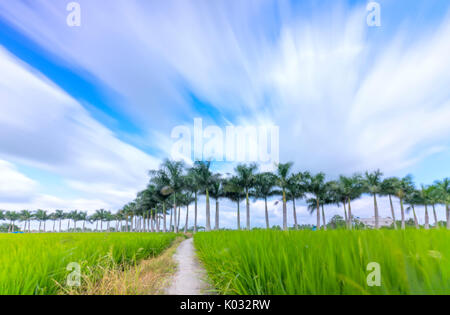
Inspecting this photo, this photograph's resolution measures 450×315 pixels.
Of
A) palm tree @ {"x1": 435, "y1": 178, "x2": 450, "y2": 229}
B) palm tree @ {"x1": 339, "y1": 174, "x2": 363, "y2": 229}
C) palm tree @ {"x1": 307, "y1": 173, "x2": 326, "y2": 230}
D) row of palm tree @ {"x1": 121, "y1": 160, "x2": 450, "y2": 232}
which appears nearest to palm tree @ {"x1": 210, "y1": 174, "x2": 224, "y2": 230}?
row of palm tree @ {"x1": 121, "y1": 160, "x2": 450, "y2": 232}

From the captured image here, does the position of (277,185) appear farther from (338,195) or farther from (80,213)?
(80,213)

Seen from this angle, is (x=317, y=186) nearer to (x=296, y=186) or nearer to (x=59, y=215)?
(x=296, y=186)

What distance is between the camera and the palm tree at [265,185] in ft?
113

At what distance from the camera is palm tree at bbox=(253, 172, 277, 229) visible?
34381 mm
